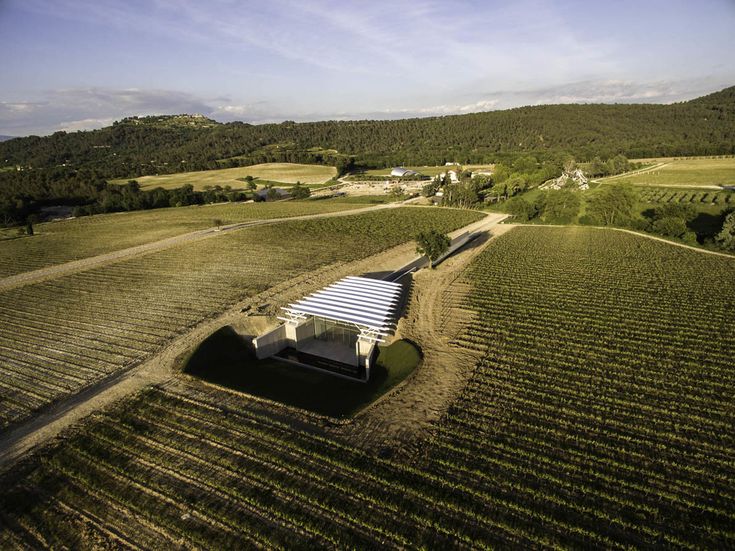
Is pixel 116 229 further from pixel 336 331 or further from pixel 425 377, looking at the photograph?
pixel 425 377

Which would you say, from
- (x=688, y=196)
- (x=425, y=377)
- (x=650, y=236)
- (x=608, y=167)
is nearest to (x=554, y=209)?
(x=650, y=236)

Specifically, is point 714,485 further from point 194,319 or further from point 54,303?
point 54,303

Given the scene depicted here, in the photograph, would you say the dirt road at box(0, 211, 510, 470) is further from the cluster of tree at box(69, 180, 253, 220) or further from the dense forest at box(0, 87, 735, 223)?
the dense forest at box(0, 87, 735, 223)

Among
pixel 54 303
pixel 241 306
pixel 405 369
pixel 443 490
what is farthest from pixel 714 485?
pixel 54 303

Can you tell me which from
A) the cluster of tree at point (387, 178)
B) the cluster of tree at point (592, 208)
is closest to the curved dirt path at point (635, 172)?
the cluster of tree at point (387, 178)

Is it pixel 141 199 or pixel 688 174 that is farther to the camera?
pixel 688 174

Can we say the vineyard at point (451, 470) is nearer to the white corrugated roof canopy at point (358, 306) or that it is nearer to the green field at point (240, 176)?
the white corrugated roof canopy at point (358, 306)
